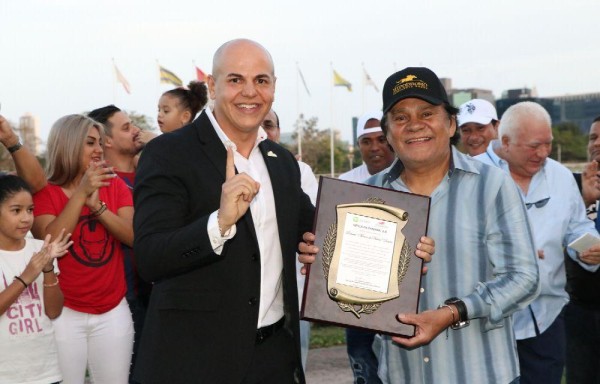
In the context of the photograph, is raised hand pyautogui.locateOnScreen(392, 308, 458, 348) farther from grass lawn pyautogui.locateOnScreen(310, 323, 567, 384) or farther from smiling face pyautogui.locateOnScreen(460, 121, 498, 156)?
grass lawn pyautogui.locateOnScreen(310, 323, 567, 384)

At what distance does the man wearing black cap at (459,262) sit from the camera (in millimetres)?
3045

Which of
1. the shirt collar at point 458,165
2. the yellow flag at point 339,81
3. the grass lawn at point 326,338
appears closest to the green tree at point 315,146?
the yellow flag at point 339,81

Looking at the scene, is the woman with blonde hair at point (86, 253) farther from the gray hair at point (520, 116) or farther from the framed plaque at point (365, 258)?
the gray hair at point (520, 116)

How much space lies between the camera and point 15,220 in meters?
4.41

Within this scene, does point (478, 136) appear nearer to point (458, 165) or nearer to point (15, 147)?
point (458, 165)

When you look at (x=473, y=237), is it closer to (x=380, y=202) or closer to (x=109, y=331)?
(x=380, y=202)

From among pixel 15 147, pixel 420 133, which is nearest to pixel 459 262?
pixel 420 133

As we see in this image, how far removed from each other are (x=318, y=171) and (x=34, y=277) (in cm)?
6297

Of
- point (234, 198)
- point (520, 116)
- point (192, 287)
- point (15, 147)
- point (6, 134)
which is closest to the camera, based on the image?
point (234, 198)

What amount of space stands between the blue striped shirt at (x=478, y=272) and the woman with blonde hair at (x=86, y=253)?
2287mm

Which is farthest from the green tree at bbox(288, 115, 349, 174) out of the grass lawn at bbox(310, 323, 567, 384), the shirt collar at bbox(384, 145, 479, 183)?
the shirt collar at bbox(384, 145, 479, 183)

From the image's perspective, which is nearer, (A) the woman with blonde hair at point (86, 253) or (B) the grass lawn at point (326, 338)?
(A) the woman with blonde hair at point (86, 253)

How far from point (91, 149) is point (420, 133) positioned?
272 cm

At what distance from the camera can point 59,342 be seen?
454cm
